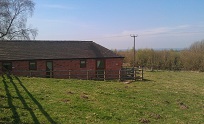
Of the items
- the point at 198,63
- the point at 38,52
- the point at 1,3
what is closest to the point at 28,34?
the point at 1,3

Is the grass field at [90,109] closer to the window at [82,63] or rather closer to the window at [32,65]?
the window at [32,65]

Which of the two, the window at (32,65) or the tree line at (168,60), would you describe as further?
A: the tree line at (168,60)

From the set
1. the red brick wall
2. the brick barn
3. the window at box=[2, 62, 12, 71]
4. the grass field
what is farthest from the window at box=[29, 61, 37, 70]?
the grass field

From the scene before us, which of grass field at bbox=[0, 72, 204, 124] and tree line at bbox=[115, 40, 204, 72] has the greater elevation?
tree line at bbox=[115, 40, 204, 72]

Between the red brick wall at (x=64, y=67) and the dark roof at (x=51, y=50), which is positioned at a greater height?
the dark roof at (x=51, y=50)

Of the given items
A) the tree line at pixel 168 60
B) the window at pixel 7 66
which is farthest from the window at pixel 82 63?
the tree line at pixel 168 60

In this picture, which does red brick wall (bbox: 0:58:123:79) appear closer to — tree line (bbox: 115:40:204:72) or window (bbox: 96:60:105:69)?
window (bbox: 96:60:105:69)

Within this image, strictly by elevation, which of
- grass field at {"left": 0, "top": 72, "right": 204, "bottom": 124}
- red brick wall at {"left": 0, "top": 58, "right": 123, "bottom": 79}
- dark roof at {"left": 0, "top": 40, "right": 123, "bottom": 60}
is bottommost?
grass field at {"left": 0, "top": 72, "right": 204, "bottom": 124}

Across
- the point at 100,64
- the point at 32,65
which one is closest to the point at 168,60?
Result: the point at 100,64

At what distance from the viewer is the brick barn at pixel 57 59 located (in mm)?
25047

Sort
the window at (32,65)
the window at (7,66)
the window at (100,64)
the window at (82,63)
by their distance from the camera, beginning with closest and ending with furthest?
1. the window at (7,66)
2. the window at (32,65)
3. the window at (82,63)
4. the window at (100,64)

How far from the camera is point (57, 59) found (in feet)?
88.5

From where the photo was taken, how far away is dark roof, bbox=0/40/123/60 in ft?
84.9

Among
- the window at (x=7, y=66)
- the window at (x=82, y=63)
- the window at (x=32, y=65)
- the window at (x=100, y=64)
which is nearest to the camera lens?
the window at (x=7, y=66)
